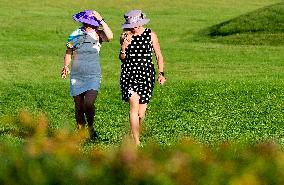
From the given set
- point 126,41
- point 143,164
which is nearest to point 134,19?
point 126,41

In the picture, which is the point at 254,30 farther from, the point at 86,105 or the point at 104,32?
the point at 86,105

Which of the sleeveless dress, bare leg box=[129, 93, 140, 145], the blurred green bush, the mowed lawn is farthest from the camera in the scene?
the mowed lawn

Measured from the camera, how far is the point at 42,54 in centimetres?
2888

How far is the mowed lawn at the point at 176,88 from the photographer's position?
12213 mm

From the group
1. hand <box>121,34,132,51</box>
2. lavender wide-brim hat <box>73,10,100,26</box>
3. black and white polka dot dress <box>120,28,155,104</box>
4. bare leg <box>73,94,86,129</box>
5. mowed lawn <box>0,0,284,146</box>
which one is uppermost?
lavender wide-brim hat <box>73,10,100,26</box>

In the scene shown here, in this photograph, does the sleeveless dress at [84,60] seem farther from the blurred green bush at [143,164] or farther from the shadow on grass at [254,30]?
the shadow on grass at [254,30]

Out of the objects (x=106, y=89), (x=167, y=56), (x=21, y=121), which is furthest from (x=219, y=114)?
(x=167, y=56)

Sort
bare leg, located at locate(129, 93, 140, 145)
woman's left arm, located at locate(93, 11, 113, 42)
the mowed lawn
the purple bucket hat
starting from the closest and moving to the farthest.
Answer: the purple bucket hat → bare leg, located at locate(129, 93, 140, 145) → woman's left arm, located at locate(93, 11, 113, 42) → the mowed lawn

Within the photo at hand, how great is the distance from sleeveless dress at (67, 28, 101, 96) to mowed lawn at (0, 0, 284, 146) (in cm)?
84

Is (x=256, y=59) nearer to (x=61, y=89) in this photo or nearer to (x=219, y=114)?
(x=61, y=89)

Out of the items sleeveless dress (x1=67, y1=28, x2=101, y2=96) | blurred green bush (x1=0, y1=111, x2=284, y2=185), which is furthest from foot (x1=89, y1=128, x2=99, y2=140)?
blurred green bush (x1=0, y1=111, x2=284, y2=185)

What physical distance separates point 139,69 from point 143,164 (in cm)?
615

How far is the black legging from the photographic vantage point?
10727 mm

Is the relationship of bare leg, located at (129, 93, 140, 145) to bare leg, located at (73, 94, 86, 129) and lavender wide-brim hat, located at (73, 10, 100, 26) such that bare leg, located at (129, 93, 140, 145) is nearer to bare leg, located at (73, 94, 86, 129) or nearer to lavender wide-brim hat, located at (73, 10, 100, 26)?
bare leg, located at (73, 94, 86, 129)
